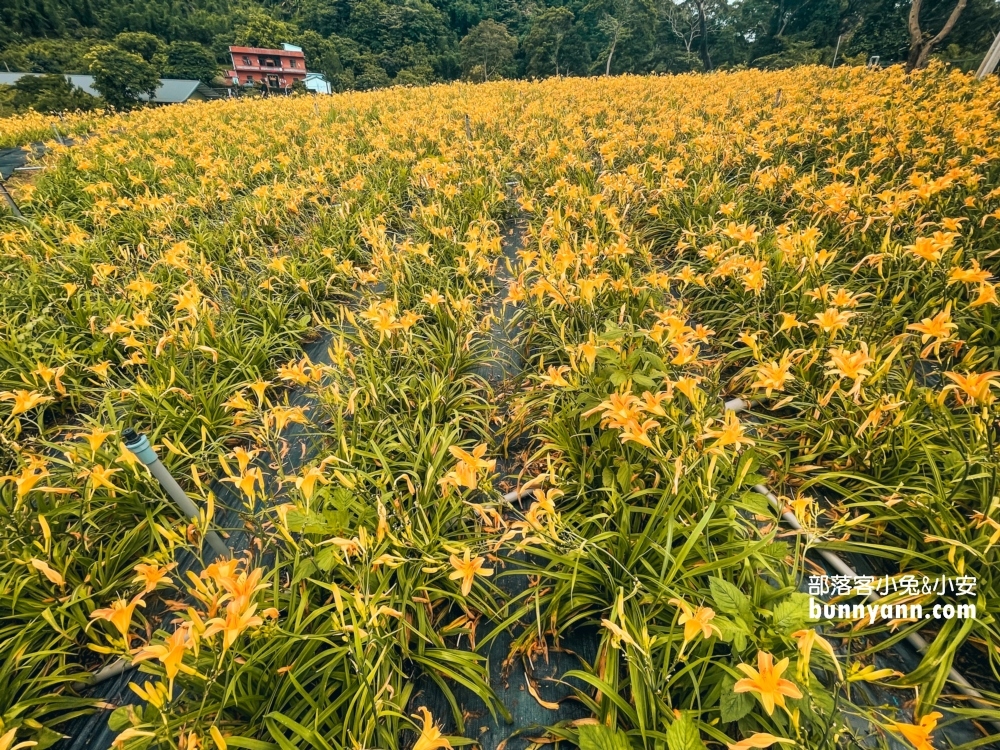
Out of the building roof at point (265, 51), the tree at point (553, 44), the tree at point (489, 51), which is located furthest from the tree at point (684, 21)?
the building roof at point (265, 51)

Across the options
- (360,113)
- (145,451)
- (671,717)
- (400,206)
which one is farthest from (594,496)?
(360,113)

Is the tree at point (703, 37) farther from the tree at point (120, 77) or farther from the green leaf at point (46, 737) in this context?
the green leaf at point (46, 737)

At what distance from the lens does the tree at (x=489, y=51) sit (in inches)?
1254

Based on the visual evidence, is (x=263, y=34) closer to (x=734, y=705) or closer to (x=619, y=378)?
(x=619, y=378)

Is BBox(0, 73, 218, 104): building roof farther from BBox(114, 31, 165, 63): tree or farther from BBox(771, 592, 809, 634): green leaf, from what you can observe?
BBox(771, 592, 809, 634): green leaf

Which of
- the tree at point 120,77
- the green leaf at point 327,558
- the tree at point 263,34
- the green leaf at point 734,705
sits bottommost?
the green leaf at point 327,558

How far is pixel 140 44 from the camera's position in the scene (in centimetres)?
3434

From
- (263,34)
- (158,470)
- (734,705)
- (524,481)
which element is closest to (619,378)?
(524,481)

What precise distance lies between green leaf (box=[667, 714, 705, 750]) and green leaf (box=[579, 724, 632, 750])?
0.13 meters

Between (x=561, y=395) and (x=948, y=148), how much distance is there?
5133 millimetres

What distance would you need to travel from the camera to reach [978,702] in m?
1.19

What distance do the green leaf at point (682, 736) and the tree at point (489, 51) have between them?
1461 inches

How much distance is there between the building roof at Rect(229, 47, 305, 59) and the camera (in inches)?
1655

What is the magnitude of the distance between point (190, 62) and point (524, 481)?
53436 mm
